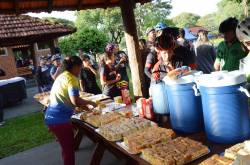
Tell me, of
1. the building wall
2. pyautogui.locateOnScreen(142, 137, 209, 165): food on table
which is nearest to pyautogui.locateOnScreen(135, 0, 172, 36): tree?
the building wall

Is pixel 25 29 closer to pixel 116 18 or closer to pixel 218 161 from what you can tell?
pixel 218 161

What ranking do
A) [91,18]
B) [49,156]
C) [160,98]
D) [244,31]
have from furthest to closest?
[91,18] < [49,156] < [160,98] < [244,31]

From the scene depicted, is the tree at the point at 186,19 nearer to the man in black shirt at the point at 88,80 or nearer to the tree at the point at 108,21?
the tree at the point at 108,21

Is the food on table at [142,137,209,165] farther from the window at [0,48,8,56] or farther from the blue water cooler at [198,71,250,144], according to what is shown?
the window at [0,48,8,56]

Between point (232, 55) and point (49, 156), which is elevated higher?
point (232, 55)

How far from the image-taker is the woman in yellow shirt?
3.59m

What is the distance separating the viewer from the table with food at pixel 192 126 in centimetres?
198

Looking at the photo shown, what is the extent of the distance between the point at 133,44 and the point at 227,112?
3.76 meters

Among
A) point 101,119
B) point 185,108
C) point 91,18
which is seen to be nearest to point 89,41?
point 101,119

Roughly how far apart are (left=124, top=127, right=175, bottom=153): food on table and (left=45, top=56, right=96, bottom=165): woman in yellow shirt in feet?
3.92

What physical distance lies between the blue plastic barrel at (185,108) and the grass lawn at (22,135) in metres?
4.68

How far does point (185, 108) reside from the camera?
92.2 inches

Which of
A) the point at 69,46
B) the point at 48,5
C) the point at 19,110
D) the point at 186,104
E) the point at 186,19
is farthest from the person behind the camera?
the point at 186,19

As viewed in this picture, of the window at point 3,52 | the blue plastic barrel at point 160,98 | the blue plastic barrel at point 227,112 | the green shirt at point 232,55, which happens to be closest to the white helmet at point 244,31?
the blue plastic barrel at point 227,112
